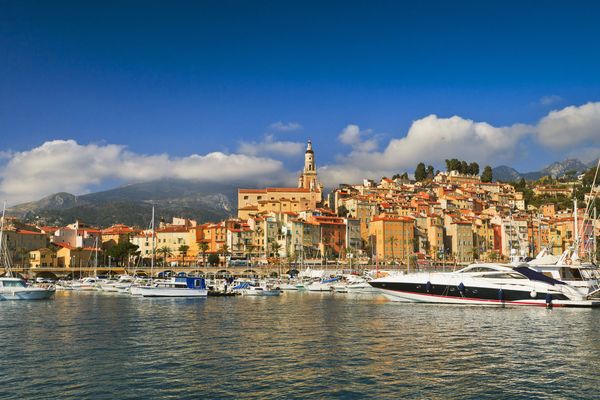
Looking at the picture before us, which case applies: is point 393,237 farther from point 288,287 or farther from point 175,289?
point 175,289

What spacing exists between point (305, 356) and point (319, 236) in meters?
106

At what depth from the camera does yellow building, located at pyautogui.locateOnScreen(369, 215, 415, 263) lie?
420 ft

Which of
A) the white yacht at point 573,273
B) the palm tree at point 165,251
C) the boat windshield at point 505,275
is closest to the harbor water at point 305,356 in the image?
the boat windshield at point 505,275

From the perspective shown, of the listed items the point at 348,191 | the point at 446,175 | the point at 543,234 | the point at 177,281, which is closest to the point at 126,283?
the point at 177,281

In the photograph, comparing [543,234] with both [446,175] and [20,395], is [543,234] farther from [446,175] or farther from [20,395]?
[20,395]

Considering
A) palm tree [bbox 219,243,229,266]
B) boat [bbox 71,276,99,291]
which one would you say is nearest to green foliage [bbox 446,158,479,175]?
palm tree [bbox 219,243,229,266]

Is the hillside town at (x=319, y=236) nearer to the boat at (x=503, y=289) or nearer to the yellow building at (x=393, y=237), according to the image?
the yellow building at (x=393, y=237)

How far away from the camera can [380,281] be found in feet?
163

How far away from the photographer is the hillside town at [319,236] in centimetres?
12512

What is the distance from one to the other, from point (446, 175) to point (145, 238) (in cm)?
9367

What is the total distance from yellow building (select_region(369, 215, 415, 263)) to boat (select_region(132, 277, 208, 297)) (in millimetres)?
68935

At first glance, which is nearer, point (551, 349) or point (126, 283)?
point (551, 349)

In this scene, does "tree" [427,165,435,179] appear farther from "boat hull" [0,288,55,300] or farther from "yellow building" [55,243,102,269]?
"boat hull" [0,288,55,300]

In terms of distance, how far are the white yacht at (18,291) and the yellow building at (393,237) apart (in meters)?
79.1
